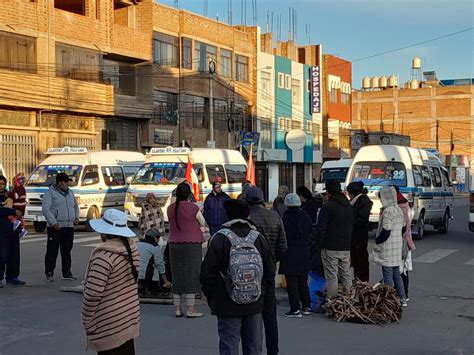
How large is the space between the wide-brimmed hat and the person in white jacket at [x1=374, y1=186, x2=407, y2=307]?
17.0ft

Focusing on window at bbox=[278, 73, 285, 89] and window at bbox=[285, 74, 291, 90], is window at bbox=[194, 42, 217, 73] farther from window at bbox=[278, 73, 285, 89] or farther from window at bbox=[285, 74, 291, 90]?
window at bbox=[285, 74, 291, 90]

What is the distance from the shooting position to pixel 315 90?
58.6 meters

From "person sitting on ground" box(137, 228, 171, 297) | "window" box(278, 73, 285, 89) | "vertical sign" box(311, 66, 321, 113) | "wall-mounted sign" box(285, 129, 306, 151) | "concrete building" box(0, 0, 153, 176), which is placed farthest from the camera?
"vertical sign" box(311, 66, 321, 113)

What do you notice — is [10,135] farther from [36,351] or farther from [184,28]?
[36,351]

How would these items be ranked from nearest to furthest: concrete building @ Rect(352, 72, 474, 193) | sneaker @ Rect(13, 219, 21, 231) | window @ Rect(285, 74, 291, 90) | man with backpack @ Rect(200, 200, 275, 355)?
man with backpack @ Rect(200, 200, 275, 355) < sneaker @ Rect(13, 219, 21, 231) < window @ Rect(285, 74, 291, 90) < concrete building @ Rect(352, 72, 474, 193)

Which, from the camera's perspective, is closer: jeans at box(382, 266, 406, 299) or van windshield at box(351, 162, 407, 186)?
jeans at box(382, 266, 406, 299)

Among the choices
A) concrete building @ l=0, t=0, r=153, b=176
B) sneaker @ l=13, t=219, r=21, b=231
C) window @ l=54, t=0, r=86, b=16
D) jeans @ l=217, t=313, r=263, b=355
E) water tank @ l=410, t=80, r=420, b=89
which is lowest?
jeans @ l=217, t=313, r=263, b=355

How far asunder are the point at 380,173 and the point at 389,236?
433 inches

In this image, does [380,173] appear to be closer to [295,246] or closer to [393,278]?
[393,278]

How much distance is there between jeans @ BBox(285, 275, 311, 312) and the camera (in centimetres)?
921

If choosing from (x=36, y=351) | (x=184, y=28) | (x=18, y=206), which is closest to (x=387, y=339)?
(x=36, y=351)

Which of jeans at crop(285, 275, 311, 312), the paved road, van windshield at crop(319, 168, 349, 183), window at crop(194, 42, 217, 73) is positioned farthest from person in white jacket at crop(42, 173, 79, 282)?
window at crop(194, 42, 217, 73)

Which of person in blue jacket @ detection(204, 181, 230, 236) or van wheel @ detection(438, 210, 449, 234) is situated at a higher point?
person in blue jacket @ detection(204, 181, 230, 236)

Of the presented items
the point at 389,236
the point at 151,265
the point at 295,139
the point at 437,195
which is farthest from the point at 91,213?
the point at 295,139
